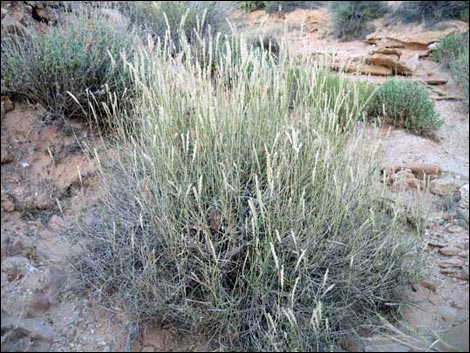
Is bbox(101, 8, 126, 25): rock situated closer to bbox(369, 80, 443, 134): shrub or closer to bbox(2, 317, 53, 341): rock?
bbox(369, 80, 443, 134): shrub

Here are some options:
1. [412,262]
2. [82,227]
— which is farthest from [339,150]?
[82,227]

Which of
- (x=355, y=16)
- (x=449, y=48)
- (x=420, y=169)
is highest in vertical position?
(x=449, y=48)

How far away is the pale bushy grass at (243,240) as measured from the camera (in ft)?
6.62

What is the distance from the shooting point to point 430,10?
8.02 metres

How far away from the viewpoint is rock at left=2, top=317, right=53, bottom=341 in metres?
1.97

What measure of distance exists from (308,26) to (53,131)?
8.08 meters

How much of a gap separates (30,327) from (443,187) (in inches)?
114

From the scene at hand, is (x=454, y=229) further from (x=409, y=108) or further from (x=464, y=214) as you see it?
(x=409, y=108)

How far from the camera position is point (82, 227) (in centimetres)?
251

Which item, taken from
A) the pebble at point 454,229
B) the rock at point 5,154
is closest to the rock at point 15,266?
the rock at point 5,154

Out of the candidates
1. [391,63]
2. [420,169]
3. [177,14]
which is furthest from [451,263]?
[177,14]

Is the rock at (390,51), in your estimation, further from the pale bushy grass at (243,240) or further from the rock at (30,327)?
the rock at (30,327)

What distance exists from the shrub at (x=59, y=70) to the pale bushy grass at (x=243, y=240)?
3.45 feet

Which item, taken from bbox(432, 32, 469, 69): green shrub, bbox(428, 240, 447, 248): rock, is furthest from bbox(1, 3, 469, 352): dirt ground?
bbox(432, 32, 469, 69): green shrub
